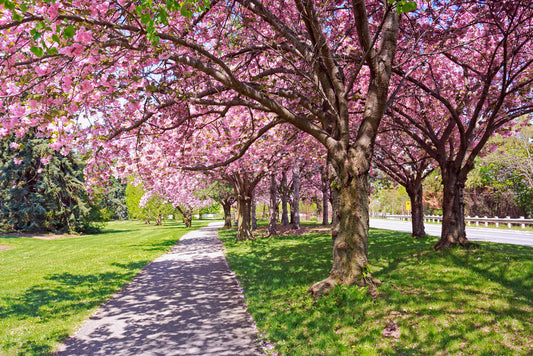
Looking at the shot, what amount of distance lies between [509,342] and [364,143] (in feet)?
11.6

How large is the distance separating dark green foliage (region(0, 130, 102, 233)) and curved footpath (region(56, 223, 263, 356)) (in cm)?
2324

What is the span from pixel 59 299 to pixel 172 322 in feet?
11.9

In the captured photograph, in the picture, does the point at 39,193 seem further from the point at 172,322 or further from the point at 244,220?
the point at 172,322

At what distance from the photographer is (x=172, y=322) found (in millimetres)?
5578

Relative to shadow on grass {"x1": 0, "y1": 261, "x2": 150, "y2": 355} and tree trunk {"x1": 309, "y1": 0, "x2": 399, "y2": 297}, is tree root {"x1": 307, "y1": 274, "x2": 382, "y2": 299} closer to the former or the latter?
tree trunk {"x1": 309, "y1": 0, "x2": 399, "y2": 297}

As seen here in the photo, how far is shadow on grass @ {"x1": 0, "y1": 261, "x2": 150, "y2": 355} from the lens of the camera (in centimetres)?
498

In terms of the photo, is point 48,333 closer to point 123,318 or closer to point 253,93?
point 123,318

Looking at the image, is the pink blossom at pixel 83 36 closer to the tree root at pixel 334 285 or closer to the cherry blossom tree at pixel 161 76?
the cherry blossom tree at pixel 161 76

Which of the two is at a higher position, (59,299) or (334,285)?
(334,285)

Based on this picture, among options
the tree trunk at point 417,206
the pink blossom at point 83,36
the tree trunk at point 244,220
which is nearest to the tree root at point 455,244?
the tree trunk at point 417,206

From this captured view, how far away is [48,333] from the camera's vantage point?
5.20 metres

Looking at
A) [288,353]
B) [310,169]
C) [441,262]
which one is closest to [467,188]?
[310,169]

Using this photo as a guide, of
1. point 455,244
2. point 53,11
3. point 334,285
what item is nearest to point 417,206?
point 455,244

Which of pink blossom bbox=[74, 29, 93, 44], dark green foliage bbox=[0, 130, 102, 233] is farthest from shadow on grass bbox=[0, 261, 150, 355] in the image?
dark green foliage bbox=[0, 130, 102, 233]
